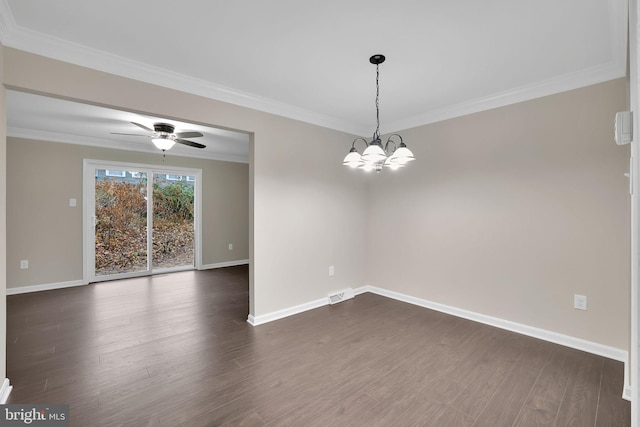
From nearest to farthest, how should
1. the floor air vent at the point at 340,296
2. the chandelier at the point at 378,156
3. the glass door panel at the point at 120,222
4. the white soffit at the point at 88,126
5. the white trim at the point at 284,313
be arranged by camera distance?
1. the chandelier at the point at 378,156
2. the white trim at the point at 284,313
3. the white soffit at the point at 88,126
4. the floor air vent at the point at 340,296
5. the glass door panel at the point at 120,222

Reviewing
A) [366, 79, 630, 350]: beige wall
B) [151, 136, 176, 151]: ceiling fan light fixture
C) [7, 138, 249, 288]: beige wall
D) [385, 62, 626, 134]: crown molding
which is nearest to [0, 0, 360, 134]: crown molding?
[151, 136, 176, 151]: ceiling fan light fixture

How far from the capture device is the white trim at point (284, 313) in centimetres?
329

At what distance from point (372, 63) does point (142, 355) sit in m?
3.30

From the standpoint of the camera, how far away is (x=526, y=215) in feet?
9.71

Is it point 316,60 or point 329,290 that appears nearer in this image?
point 316,60

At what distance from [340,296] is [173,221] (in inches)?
161

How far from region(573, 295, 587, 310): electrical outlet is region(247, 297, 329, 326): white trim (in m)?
2.66

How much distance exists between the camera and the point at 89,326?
3217 millimetres

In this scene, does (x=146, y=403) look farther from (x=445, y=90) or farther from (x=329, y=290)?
(x=445, y=90)

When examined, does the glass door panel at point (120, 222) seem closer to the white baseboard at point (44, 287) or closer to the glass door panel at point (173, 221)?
the glass door panel at point (173, 221)

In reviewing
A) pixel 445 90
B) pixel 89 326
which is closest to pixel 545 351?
pixel 445 90

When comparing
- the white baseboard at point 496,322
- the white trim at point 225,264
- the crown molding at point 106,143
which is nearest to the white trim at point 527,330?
the white baseboard at point 496,322

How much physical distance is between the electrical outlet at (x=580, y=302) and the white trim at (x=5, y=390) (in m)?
4.58

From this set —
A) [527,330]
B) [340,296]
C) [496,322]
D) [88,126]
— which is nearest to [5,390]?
[340,296]
